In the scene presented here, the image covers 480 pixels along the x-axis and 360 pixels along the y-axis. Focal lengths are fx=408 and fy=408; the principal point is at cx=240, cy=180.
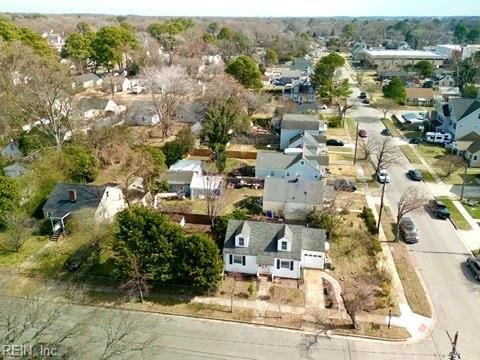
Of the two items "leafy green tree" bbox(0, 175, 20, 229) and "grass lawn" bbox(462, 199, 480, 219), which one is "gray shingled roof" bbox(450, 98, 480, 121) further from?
"leafy green tree" bbox(0, 175, 20, 229)

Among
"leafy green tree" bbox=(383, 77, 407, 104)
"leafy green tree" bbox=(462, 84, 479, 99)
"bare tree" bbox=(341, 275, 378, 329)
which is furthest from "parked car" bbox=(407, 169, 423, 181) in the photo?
"leafy green tree" bbox=(462, 84, 479, 99)

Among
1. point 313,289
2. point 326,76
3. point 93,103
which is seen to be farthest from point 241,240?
point 326,76

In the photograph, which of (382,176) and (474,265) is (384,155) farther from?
(474,265)

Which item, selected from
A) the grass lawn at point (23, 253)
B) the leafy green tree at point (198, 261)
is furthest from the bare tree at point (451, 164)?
the grass lawn at point (23, 253)

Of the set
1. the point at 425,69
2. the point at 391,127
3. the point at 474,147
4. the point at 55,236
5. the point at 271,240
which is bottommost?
the point at 55,236

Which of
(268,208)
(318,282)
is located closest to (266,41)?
(268,208)

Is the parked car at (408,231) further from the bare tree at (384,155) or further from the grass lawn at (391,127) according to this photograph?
the grass lawn at (391,127)
